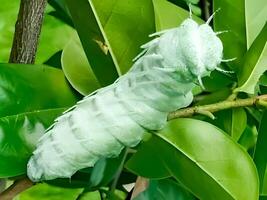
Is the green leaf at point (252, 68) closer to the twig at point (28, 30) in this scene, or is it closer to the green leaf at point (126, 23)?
the green leaf at point (126, 23)

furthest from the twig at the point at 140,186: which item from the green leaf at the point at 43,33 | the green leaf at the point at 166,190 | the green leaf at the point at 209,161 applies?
the green leaf at the point at 43,33

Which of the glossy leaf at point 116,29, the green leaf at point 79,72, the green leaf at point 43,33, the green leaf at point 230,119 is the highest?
the glossy leaf at point 116,29

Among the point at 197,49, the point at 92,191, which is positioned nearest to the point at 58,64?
the point at 92,191

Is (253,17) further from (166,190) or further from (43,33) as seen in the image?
(43,33)

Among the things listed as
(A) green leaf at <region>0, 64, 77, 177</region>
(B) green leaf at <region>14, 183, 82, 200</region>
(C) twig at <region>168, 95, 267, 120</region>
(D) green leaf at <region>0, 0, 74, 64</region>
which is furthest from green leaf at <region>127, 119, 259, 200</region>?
(D) green leaf at <region>0, 0, 74, 64</region>

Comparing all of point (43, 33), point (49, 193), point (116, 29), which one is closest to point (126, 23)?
point (116, 29)

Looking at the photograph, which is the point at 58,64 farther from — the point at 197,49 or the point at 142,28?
the point at 197,49

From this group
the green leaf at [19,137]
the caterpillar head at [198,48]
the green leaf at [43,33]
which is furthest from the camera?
the green leaf at [43,33]
